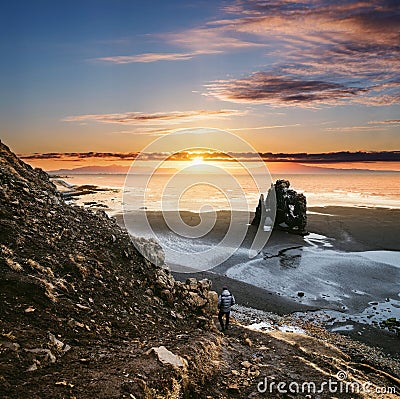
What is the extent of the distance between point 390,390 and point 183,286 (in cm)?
969

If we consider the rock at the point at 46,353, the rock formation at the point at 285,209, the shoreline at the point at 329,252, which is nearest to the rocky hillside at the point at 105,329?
the rock at the point at 46,353

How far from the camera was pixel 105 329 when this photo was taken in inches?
406

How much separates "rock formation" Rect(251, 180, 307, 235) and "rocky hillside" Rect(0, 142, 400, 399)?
3740cm

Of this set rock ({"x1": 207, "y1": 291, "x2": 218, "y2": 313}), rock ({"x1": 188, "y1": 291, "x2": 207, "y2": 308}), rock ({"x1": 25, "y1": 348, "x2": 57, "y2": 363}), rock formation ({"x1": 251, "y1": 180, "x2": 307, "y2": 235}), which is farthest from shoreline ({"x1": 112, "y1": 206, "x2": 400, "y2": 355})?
rock ({"x1": 25, "y1": 348, "x2": 57, "y2": 363})

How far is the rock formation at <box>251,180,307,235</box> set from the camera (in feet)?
180

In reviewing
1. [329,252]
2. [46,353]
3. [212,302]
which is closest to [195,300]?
[212,302]

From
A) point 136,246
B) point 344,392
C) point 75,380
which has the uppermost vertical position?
point 136,246

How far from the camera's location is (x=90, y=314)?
34.4 feet

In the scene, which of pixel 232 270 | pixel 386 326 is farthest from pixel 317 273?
pixel 386 326

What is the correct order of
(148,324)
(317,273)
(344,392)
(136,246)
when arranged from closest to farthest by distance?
(344,392) < (148,324) < (136,246) < (317,273)

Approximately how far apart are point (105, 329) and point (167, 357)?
2324mm

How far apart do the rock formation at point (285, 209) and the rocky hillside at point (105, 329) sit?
37400 millimetres

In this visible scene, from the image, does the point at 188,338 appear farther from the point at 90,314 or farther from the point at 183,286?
the point at 183,286

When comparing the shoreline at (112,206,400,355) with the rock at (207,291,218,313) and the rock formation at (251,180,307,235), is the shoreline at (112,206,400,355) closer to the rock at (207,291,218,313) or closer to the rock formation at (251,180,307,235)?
the rock formation at (251,180,307,235)
